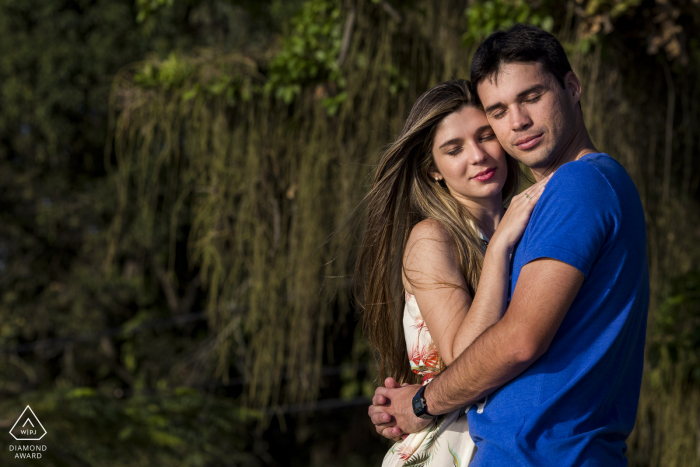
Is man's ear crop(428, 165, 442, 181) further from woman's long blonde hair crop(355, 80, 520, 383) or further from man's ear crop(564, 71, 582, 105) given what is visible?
man's ear crop(564, 71, 582, 105)

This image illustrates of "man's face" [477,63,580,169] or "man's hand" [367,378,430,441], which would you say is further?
"man's hand" [367,378,430,441]

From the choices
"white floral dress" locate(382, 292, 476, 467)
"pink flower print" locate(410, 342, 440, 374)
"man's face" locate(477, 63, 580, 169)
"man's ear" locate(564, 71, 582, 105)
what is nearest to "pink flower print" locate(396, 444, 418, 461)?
"white floral dress" locate(382, 292, 476, 467)

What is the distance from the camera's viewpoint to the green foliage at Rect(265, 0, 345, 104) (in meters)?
2.48

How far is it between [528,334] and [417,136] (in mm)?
574

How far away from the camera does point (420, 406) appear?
109cm

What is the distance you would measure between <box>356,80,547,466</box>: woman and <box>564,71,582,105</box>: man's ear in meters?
0.16

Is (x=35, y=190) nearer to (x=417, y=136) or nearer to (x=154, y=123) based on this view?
(x=154, y=123)

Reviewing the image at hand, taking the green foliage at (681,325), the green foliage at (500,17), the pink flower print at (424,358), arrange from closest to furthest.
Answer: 1. the pink flower print at (424,358)
2. the green foliage at (500,17)
3. the green foliage at (681,325)

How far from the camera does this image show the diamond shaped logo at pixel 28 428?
3.07 metres

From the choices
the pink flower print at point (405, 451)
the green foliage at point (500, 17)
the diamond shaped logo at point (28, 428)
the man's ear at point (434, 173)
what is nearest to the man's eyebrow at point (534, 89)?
the man's ear at point (434, 173)

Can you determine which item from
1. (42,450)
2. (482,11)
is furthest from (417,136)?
(42,450)

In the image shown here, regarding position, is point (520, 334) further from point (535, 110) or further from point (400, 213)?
point (400, 213)

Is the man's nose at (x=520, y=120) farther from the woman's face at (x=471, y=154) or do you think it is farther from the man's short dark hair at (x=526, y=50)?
the woman's face at (x=471, y=154)

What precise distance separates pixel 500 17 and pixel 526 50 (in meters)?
1.24
